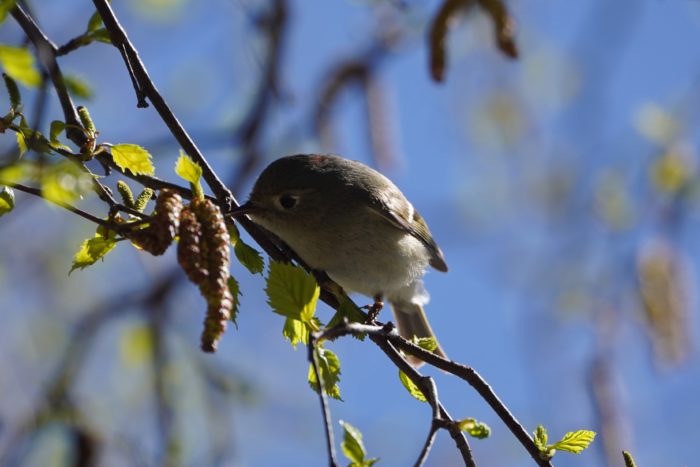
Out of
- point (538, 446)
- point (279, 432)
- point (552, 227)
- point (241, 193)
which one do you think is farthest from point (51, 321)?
point (538, 446)

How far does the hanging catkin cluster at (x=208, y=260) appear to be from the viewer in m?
1.65

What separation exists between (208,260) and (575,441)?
3.78ft

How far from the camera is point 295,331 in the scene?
7.30ft

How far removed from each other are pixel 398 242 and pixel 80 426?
167 cm

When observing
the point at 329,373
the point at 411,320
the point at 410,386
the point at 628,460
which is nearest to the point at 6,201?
the point at 329,373

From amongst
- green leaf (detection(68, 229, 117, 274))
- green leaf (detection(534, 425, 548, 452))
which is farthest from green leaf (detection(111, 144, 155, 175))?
green leaf (detection(534, 425, 548, 452))

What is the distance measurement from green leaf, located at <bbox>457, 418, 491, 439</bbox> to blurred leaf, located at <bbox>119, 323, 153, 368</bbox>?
339 centimetres

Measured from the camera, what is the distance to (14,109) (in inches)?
79.0

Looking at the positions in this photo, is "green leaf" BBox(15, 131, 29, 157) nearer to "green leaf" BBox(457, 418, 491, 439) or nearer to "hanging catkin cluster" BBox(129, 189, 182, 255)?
"hanging catkin cluster" BBox(129, 189, 182, 255)

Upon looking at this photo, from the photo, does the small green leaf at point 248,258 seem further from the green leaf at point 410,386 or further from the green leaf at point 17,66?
the green leaf at point 17,66

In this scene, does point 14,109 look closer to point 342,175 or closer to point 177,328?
point 342,175

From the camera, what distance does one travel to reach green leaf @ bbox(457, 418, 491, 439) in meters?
1.94

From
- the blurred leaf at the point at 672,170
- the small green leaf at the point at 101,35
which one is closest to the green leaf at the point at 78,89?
the small green leaf at the point at 101,35

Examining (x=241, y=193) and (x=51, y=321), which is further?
(x=51, y=321)
